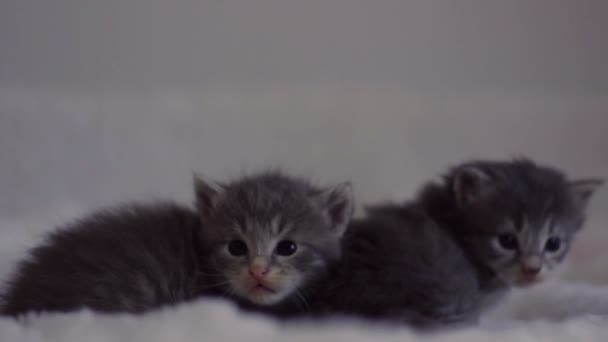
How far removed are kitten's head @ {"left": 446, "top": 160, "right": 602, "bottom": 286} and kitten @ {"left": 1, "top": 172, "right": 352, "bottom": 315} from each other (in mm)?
278

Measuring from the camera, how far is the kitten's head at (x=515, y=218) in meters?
1.40

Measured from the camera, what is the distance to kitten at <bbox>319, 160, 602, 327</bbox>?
3.98ft

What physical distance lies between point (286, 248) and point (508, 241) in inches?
19.0

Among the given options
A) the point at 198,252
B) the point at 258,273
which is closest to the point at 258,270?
the point at 258,273

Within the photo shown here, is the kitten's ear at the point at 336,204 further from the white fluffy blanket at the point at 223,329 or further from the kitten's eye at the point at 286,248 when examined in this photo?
the white fluffy blanket at the point at 223,329

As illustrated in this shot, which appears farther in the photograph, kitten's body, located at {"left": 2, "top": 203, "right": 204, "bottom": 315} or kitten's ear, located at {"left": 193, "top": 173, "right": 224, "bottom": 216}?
kitten's ear, located at {"left": 193, "top": 173, "right": 224, "bottom": 216}

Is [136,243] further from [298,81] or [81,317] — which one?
[298,81]

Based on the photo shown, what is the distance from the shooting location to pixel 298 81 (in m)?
2.29

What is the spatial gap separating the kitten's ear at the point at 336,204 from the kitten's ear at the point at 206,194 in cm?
20

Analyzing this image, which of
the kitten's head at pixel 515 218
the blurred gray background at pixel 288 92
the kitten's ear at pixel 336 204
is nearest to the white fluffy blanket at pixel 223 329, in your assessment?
the kitten's head at pixel 515 218

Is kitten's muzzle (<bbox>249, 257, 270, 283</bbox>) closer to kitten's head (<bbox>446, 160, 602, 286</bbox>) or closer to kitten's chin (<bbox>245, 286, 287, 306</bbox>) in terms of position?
kitten's chin (<bbox>245, 286, 287, 306</bbox>)

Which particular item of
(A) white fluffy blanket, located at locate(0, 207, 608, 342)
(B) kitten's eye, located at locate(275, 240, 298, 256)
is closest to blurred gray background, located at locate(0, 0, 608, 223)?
(B) kitten's eye, located at locate(275, 240, 298, 256)

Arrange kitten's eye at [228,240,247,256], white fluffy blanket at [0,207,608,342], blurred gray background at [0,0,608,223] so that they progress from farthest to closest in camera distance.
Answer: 1. blurred gray background at [0,0,608,223]
2. kitten's eye at [228,240,247,256]
3. white fluffy blanket at [0,207,608,342]

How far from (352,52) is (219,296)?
1.31 metres
